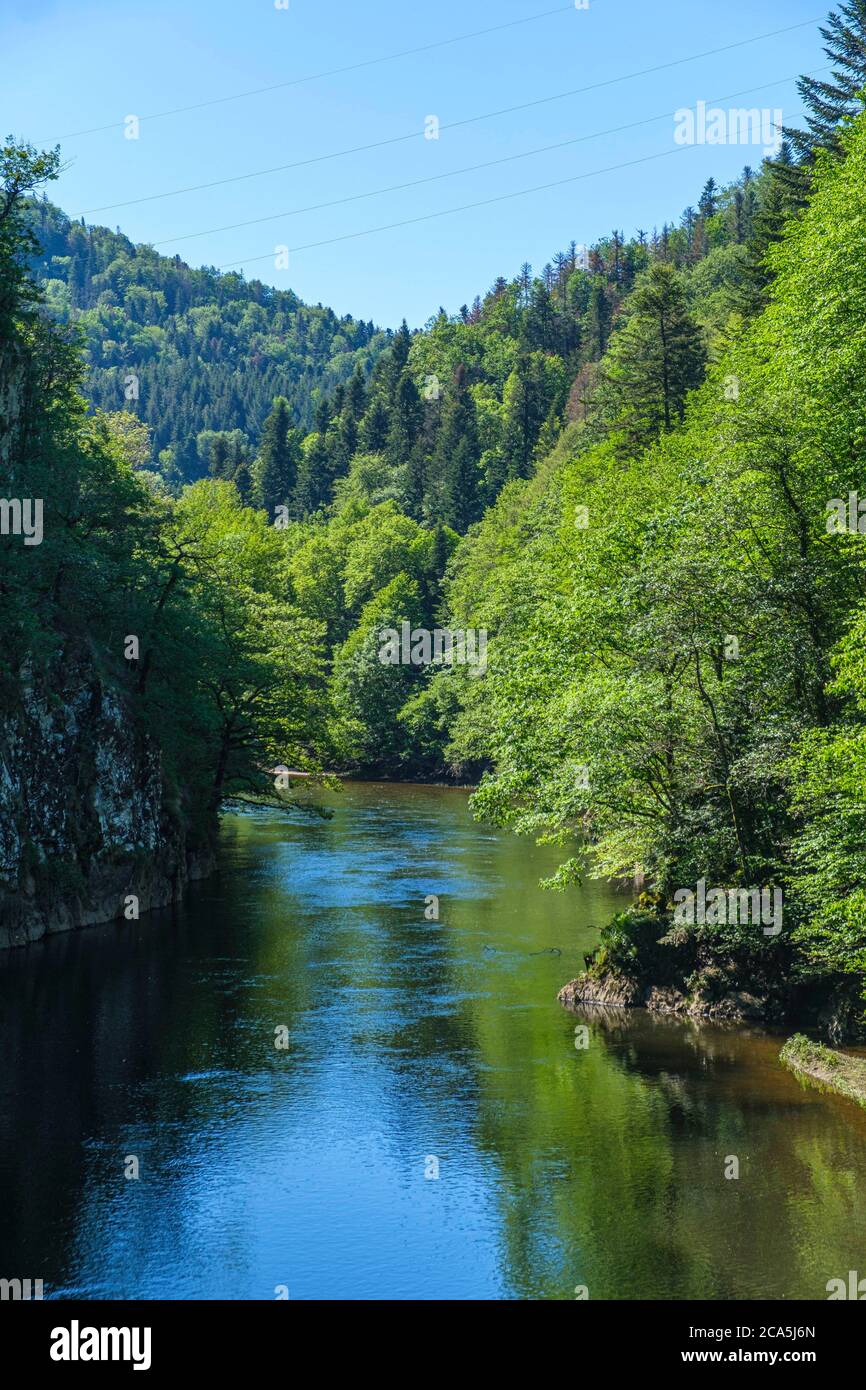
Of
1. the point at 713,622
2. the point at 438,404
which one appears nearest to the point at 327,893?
the point at 713,622

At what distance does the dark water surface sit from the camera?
18.7 metres

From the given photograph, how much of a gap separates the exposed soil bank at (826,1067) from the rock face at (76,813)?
2165cm

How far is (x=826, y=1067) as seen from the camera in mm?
27125

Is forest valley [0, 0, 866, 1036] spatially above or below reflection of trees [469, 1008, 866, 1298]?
above

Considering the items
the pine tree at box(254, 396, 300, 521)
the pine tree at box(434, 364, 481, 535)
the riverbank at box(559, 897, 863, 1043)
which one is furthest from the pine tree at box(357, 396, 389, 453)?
the riverbank at box(559, 897, 863, 1043)

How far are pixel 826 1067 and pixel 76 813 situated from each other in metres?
23.9

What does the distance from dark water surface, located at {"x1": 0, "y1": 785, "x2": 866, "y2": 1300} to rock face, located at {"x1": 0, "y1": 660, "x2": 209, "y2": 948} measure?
1.47m

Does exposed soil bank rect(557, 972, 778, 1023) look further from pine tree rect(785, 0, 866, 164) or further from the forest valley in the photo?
pine tree rect(785, 0, 866, 164)

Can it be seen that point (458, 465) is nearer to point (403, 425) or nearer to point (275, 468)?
point (403, 425)

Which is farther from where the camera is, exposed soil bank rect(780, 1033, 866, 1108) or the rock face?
the rock face
